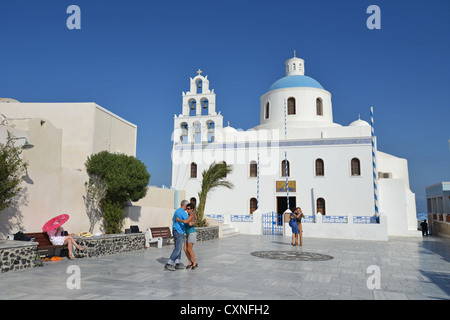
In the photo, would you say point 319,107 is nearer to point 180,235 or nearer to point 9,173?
point 180,235

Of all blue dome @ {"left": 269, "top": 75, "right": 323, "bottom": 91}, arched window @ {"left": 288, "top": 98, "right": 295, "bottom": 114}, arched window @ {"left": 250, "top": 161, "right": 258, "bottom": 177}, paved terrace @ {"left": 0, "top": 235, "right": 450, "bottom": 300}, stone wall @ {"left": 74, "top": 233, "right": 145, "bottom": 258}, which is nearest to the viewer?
paved terrace @ {"left": 0, "top": 235, "right": 450, "bottom": 300}

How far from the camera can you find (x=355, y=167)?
21047mm

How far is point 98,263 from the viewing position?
299 inches

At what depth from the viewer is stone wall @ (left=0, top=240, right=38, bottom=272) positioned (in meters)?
6.25

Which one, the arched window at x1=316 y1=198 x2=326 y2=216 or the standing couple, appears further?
the arched window at x1=316 y1=198 x2=326 y2=216

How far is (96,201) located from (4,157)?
13.9 ft

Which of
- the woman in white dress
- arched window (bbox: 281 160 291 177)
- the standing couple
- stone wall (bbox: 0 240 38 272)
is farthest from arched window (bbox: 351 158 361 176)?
stone wall (bbox: 0 240 38 272)

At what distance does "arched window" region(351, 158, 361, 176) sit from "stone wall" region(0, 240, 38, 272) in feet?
60.7

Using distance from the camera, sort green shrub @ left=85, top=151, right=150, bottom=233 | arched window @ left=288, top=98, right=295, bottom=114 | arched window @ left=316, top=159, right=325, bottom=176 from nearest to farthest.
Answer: green shrub @ left=85, top=151, right=150, bottom=233 < arched window @ left=316, top=159, right=325, bottom=176 < arched window @ left=288, top=98, right=295, bottom=114

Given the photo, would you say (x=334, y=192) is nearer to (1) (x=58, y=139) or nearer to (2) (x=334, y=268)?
(2) (x=334, y=268)

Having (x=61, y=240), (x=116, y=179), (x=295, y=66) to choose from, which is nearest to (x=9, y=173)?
(x=61, y=240)

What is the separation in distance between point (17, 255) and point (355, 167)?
62.3 feet

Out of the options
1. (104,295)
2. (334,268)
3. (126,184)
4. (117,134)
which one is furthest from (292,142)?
(104,295)

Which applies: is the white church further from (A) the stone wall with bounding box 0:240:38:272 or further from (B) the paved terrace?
(A) the stone wall with bounding box 0:240:38:272
